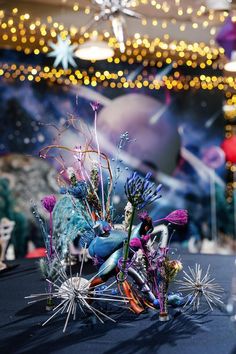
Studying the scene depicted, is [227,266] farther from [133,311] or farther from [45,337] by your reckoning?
[45,337]

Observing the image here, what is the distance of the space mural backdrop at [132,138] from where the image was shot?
373 cm

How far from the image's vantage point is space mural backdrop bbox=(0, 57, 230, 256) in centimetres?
373

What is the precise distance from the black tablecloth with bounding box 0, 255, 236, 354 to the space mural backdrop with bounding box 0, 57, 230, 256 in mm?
2567

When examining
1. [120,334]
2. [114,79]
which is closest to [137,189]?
[120,334]

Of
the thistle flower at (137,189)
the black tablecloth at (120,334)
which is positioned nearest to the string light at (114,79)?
the black tablecloth at (120,334)

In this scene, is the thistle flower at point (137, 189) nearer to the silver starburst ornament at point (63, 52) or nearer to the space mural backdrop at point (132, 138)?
the space mural backdrop at point (132, 138)

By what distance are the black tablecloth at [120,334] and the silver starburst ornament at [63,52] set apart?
2781 mm

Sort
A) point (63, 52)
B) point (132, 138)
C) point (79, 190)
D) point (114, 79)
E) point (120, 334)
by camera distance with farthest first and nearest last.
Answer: point (114, 79)
point (132, 138)
point (63, 52)
point (79, 190)
point (120, 334)

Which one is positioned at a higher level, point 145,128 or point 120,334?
point 145,128

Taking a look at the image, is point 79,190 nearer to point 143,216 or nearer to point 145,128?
point 143,216

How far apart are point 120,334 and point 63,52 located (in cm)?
312

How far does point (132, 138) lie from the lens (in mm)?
3844

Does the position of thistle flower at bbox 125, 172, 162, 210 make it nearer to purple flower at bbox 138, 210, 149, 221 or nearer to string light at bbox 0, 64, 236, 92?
purple flower at bbox 138, 210, 149, 221

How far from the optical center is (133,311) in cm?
110
